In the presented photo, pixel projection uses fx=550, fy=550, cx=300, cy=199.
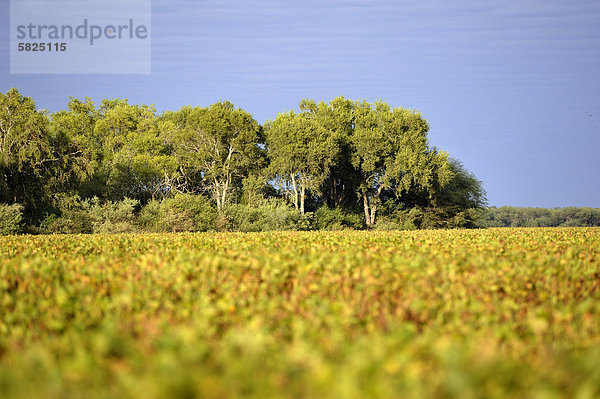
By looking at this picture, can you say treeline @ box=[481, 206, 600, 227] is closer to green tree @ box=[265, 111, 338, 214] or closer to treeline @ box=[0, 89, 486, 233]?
treeline @ box=[0, 89, 486, 233]

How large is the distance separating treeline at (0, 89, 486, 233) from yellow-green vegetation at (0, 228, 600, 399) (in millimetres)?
27655

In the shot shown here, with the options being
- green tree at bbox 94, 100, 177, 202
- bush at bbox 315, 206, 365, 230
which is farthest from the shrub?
green tree at bbox 94, 100, 177, 202

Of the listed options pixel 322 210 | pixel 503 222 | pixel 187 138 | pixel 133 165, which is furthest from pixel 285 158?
pixel 503 222

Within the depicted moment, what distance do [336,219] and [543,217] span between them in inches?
1902

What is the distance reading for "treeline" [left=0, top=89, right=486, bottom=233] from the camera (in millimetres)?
34562

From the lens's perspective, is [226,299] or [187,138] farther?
[187,138]

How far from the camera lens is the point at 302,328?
3934mm

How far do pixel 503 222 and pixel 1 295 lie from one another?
290 feet

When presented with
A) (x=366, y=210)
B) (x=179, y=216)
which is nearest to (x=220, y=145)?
(x=366, y=210)

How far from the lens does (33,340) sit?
15.3ft

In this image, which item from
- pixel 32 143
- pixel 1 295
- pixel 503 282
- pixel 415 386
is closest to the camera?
pixel 415 386

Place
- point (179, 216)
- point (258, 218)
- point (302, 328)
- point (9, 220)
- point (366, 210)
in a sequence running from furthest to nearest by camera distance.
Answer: point (366, 210), point (258, 218), point (179, 216), point (9, 220), point (302, 328)

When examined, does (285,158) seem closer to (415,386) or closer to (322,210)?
(322,210)

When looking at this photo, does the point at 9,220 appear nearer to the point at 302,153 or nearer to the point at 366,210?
the point at 302,153
